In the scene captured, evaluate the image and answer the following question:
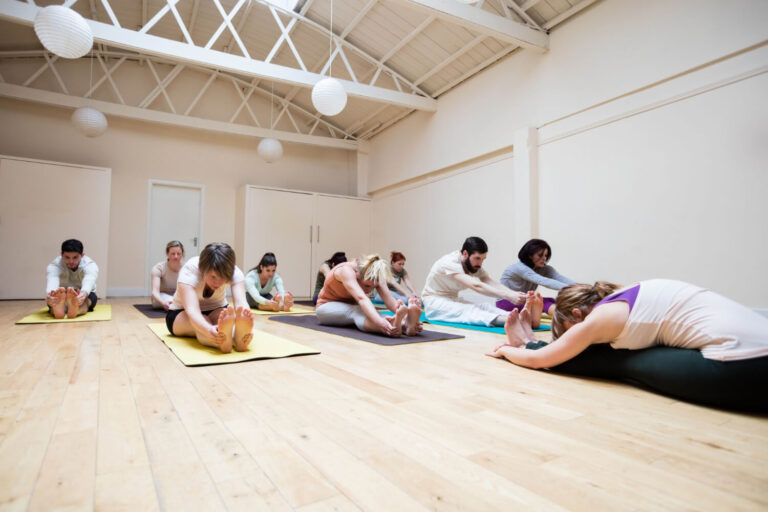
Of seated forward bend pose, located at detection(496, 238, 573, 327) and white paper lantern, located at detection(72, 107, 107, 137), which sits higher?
white paper lantern, located at detection(72, 107, 107, 137)

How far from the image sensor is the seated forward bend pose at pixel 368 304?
117 inches

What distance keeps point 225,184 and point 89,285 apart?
474cm

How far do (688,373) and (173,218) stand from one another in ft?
26.9

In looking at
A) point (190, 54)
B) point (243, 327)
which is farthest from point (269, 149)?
point (243, 327)

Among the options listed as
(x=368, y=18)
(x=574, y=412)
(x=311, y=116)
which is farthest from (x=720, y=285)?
(x=311, y=116)

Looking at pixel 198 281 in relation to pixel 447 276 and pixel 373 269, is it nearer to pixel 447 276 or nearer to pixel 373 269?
pixel 373 269

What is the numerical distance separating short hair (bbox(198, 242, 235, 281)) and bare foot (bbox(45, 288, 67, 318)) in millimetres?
2263

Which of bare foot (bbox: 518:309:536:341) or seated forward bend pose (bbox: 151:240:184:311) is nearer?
bare foot (bbox: 518:309:536:341)

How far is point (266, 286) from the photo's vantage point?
5000 millimetres

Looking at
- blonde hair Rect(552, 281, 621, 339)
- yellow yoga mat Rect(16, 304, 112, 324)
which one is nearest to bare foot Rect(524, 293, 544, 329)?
blonde hair Rect(552, 281, 621, 339)

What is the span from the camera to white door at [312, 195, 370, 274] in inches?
333

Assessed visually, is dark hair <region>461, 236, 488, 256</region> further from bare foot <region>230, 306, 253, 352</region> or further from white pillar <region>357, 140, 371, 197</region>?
white pillar <region>357, 140, 371, 197</region>

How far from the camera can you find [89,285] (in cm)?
390

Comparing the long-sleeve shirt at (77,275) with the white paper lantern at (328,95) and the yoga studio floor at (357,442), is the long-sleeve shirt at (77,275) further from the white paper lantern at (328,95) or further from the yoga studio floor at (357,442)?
the white paper lantern at (328,95)
